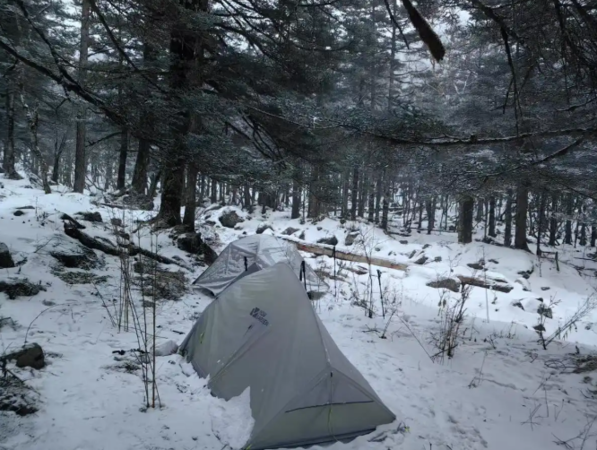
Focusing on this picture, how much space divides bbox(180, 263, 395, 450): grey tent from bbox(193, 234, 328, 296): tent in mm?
3102

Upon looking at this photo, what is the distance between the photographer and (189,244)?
9.49 meters

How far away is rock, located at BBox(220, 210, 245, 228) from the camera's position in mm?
24467

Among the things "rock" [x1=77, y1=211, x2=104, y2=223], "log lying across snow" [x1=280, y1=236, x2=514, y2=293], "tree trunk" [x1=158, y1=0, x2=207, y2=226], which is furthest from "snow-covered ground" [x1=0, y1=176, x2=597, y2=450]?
"log lying across snow" [x1=280, y1=236, x2=514, y2=293]

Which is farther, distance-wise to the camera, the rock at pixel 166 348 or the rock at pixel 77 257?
the rock at pixel 77 257

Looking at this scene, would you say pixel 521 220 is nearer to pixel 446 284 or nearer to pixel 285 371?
pixel 446 284

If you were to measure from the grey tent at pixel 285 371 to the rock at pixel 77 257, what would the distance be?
3413 millimetres

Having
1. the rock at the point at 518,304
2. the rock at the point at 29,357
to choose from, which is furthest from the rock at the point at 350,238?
the rock at the point at 29,357

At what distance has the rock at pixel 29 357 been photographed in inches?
118

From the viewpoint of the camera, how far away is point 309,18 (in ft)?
24.6

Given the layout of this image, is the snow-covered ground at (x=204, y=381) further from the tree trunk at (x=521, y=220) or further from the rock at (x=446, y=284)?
the tree trunk at (x=521, y=220)

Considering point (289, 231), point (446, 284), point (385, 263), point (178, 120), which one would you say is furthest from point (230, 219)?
point (178, 120)

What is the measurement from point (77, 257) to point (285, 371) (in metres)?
4.95

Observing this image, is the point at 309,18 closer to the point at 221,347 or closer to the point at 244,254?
the point at 244,254

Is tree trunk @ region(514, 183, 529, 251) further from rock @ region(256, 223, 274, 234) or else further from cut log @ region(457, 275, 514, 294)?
rock @ region(256, 223, 274, 234)
